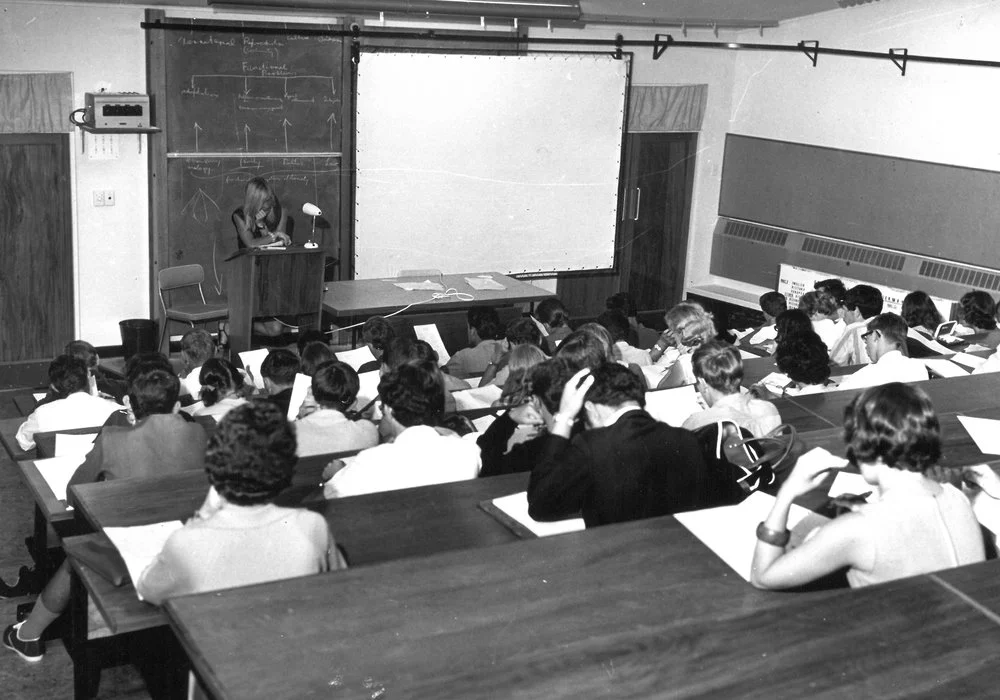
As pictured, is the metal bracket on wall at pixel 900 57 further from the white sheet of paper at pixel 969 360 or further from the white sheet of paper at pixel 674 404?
the white sheet of paper at pixel 674 404

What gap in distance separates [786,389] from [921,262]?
4.30 m

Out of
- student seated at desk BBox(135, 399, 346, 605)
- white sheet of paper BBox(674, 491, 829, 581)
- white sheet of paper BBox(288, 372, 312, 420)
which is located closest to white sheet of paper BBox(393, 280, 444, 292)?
white sheet of paper BBox(288, 372, 312, 420)

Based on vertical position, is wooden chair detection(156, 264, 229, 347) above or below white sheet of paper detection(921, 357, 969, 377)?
below

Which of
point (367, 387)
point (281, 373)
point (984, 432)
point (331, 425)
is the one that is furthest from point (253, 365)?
point (984, 432)

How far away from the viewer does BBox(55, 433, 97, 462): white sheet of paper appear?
367 cm

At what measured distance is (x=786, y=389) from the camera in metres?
4.31

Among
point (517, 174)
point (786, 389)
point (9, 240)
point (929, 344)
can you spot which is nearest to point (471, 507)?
point (786, 389)

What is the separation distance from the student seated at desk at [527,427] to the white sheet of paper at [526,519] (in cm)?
63

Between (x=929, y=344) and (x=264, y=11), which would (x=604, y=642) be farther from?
(x=264, y=11)

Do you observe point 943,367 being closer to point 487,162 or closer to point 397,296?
point 397,296

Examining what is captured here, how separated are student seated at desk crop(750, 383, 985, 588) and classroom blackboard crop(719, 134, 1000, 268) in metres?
6.47

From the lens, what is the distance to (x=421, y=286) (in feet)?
24.0

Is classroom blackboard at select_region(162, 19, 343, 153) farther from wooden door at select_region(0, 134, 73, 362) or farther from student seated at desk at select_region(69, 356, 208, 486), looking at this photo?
student seated at desk at select_region(69, 356, 208, 486)

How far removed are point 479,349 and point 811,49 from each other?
13.7 ft
